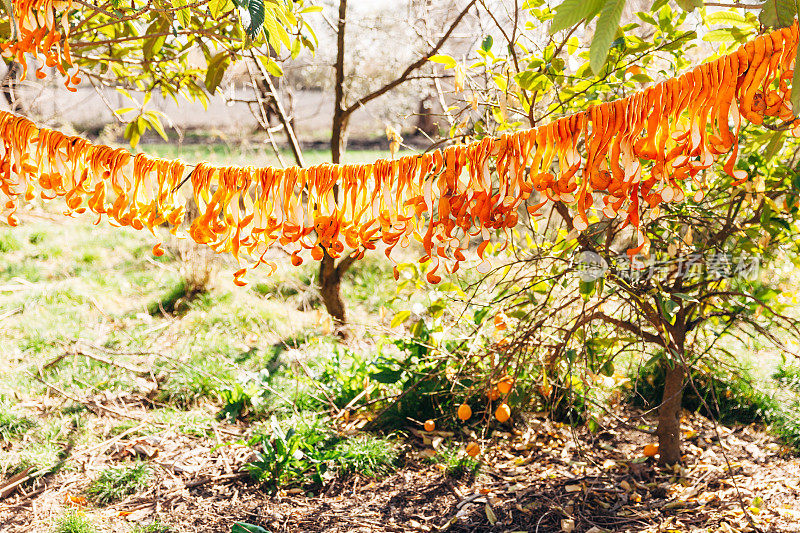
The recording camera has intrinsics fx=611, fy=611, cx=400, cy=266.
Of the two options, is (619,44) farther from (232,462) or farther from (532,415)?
(232,462)

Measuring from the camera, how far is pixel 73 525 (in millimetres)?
1880

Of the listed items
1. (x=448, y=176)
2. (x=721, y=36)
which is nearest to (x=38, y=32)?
(x=448, y=176)

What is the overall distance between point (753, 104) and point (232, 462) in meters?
2.10

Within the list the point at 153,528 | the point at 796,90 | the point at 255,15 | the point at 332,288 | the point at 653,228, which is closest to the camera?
the point at 796,90

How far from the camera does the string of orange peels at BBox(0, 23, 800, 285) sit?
3.07 feet

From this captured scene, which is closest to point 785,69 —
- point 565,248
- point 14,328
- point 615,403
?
point 565,248

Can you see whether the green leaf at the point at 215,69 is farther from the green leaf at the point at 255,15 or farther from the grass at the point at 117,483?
the grass at the point at 117,483

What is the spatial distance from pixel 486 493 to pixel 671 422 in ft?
2.34

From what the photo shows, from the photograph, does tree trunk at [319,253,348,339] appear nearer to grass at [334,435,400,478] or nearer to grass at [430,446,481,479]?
grass at [334,435,400,478]

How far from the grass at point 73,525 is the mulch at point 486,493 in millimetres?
53

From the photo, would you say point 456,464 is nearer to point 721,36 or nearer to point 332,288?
point 332,288

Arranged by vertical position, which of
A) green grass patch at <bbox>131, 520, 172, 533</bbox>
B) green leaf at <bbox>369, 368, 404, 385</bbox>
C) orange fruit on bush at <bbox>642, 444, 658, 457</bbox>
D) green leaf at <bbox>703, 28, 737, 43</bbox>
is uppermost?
green leaf at <bbox>703, 28, 737, 43</bbox>

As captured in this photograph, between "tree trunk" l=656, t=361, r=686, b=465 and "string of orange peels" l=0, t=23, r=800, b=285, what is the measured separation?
1.30 m

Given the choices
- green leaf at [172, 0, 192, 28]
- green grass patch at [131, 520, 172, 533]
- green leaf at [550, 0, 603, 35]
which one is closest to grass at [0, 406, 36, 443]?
green grass patch at [131, 520, 172, 533]
